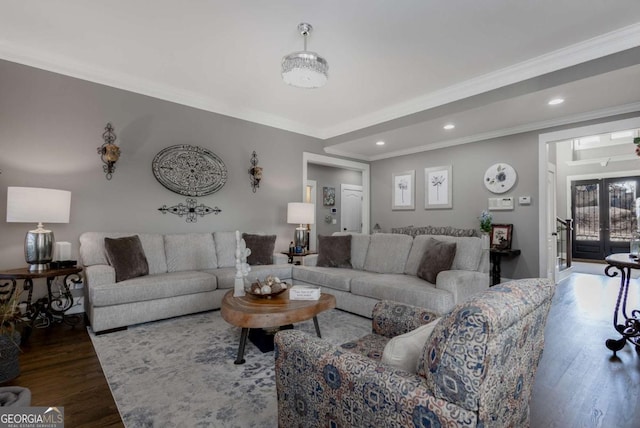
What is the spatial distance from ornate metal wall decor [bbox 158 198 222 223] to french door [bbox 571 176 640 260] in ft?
30.6

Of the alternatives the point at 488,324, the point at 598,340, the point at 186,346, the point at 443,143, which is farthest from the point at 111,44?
the point at 598,340

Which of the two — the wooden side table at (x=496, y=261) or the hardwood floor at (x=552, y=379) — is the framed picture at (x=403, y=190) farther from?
the hardwood floor at (x=552, y=379)

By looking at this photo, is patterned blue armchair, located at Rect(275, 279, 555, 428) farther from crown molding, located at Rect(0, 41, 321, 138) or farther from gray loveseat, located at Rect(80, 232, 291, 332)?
crown molding, located at Rect(0, 41, 321, 138)

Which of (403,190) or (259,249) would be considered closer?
(259,249)

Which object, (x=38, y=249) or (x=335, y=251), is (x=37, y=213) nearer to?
(x=38, y=249)

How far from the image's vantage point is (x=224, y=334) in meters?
2.90

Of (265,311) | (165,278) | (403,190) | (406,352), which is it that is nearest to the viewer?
(406,352)

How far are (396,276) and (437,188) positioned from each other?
2.88 metres

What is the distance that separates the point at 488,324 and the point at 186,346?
254 centimetres

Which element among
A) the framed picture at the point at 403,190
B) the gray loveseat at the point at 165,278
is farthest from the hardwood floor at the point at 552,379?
the framed picture at the point at 403,190

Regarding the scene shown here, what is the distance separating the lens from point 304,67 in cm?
267

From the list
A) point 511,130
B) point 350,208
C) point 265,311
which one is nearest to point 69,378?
point 265,311

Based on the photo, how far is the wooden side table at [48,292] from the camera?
2.81 metres

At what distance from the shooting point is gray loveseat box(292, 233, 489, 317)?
114 inches
